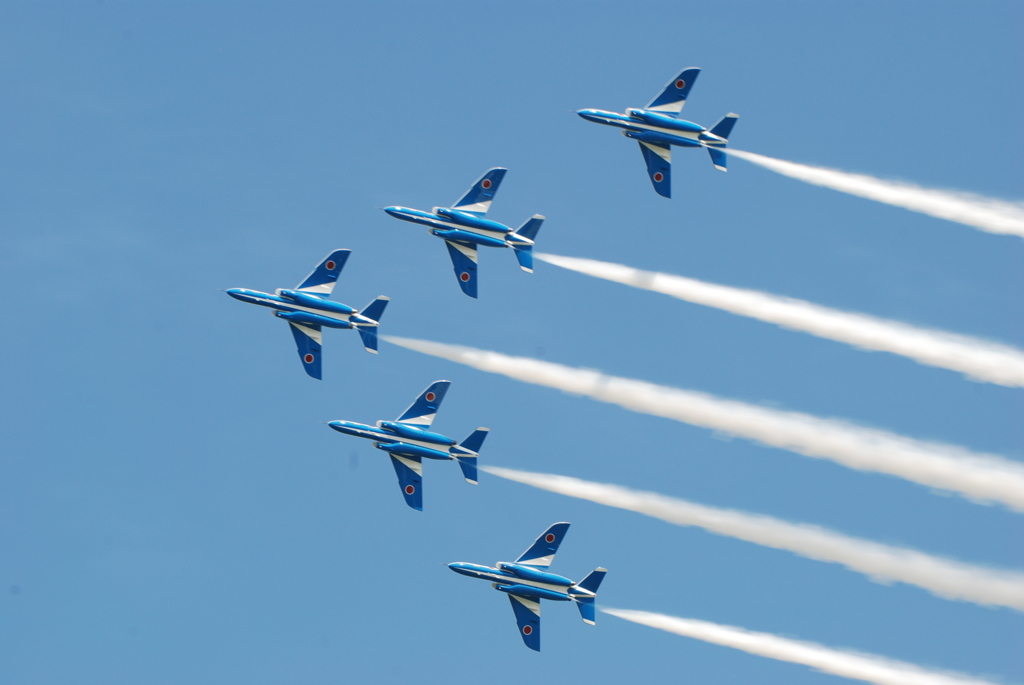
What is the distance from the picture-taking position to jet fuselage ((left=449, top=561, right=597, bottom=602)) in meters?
78.4

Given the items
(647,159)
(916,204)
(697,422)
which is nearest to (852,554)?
(697,422)

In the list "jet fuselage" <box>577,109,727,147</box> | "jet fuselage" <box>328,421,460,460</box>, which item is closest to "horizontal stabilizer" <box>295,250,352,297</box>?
"jet fuselage" <box>328,421,460,460</box>

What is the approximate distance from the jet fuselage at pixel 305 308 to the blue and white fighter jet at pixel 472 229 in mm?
7199

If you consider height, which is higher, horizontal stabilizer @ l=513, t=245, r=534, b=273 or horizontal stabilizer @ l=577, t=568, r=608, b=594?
horizontal stabilizer @ l=513, t=245, r=534, b=273

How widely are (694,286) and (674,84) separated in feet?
44.5

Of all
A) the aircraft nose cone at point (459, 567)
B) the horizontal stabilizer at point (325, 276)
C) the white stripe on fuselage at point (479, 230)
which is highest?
the white stripe on fuselage at point (479, 230)

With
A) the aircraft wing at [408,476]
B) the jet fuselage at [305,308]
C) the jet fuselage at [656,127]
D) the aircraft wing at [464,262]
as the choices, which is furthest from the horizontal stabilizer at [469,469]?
the jet fuselage at [656,127]

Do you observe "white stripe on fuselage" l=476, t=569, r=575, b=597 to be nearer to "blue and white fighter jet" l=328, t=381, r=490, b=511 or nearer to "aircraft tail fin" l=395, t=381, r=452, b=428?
"blue and white fighter jet" l=328, t=381, r=490, b=511

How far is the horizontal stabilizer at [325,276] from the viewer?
8275 centimetres

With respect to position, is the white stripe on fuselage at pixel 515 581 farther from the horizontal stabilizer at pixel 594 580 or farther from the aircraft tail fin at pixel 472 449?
the aircraft tail fin at pixel 472 449

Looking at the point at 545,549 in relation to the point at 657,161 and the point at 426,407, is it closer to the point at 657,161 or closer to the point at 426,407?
the point at 426,407

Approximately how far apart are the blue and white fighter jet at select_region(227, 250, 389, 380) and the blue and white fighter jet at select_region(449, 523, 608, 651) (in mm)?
15628

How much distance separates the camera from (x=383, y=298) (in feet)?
267

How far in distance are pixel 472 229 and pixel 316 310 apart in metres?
11.1
